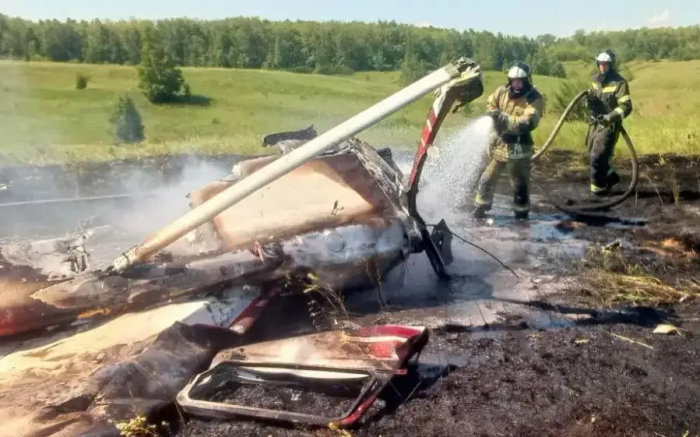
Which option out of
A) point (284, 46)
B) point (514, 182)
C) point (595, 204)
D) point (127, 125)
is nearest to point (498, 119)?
point (514, 182)

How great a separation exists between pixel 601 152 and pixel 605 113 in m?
0.53

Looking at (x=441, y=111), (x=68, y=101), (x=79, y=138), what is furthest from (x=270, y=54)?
(x=441, y=111)

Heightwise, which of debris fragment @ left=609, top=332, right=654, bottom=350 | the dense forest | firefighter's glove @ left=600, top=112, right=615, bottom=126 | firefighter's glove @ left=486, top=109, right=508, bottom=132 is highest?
the dense forest

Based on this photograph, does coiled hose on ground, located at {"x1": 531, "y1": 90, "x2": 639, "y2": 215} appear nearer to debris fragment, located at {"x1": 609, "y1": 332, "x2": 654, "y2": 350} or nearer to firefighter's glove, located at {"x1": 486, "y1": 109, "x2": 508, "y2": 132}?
firefighter's glove, located at {"x1": 486, "y1": 109, "x2": 508, "y2": 132}

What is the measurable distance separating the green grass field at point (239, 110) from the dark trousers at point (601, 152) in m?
3.55

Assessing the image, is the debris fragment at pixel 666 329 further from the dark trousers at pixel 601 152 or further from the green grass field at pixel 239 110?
the green grass field at pixel 239 110

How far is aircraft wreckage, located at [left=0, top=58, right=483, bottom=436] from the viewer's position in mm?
3254

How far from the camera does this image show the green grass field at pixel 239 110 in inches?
491

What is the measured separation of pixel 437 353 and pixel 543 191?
18.6ft

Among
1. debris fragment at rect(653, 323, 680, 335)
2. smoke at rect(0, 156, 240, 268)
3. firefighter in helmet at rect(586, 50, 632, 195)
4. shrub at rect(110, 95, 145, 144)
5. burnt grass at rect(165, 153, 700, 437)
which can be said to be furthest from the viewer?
shrub at rect(110, 95, 145, 144)

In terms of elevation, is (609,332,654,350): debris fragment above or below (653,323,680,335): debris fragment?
above

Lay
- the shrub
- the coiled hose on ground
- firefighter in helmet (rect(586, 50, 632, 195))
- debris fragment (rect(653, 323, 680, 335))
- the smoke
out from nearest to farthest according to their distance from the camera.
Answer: debris fragment (rect(653, 323, 680, 335))
the smoke
the coiled hose on ground
firefighter in helmet (rect(586, 50, 632, 195))
the shrub

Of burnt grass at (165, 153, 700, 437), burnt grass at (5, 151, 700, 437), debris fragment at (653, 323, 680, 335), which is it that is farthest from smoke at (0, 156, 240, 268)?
debris fragment at (653, 323, 680, 335)

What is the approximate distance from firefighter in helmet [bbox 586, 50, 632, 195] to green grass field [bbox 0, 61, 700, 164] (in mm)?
3598
